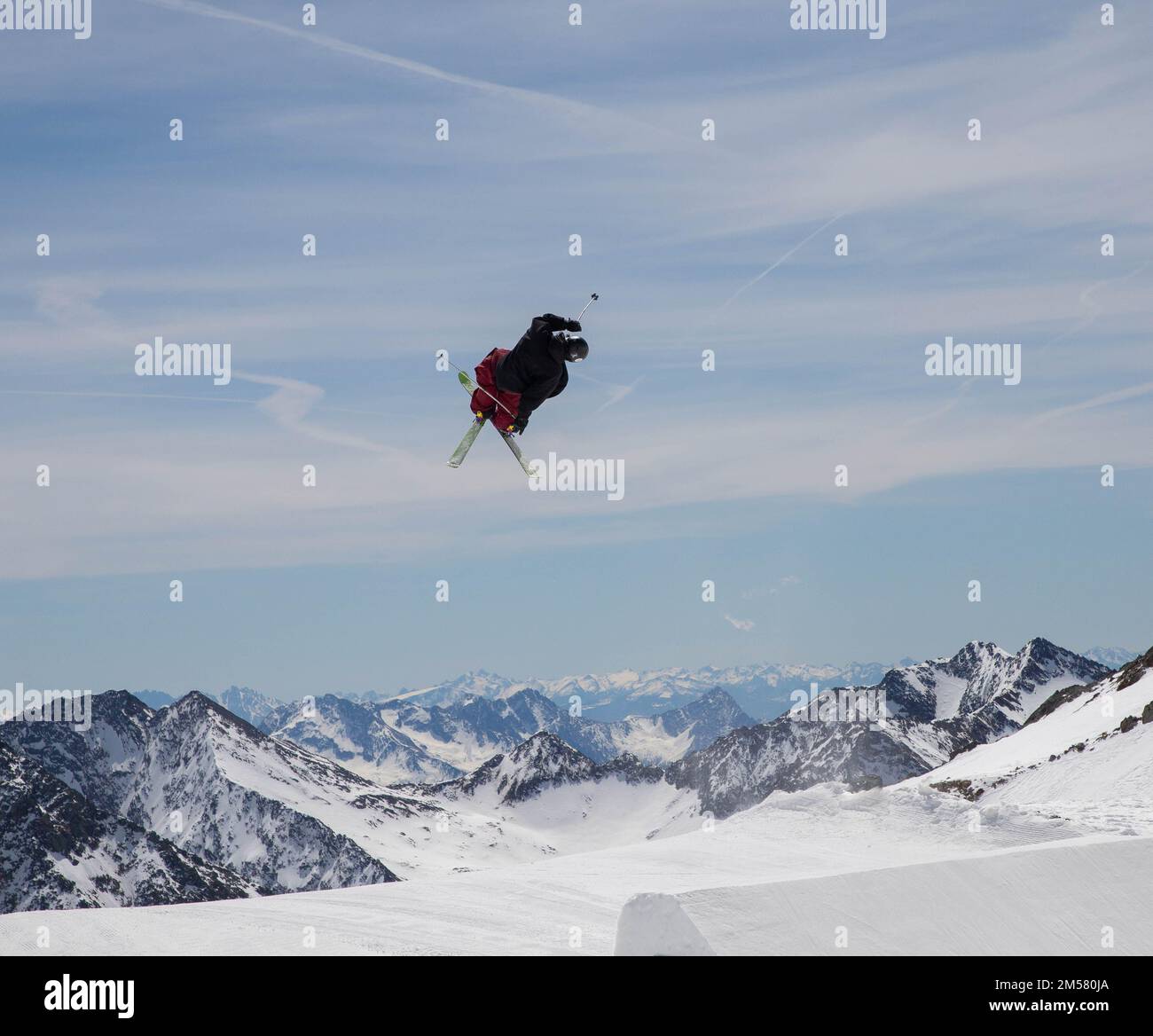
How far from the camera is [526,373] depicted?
1839cm

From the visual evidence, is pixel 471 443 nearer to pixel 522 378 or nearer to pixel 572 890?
pixel 522 378

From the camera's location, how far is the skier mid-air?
706 inches

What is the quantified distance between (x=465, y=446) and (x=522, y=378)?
232 cm

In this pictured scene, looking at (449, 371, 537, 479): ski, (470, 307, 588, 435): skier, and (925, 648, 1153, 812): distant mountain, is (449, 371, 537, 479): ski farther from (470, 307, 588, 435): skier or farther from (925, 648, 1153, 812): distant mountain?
(925, 648, 1153, 812): distant mountain

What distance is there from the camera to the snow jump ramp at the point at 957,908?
2420cm

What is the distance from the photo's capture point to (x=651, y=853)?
33.5 metres

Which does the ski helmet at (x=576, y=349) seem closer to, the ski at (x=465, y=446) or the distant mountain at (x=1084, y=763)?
the ski at (x=465, y=446)

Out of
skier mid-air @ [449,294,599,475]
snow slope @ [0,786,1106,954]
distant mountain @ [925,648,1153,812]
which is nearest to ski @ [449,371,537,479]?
skier mid-air @ [449,294,599,475]

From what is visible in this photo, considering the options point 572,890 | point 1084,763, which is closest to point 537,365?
point 572,890
